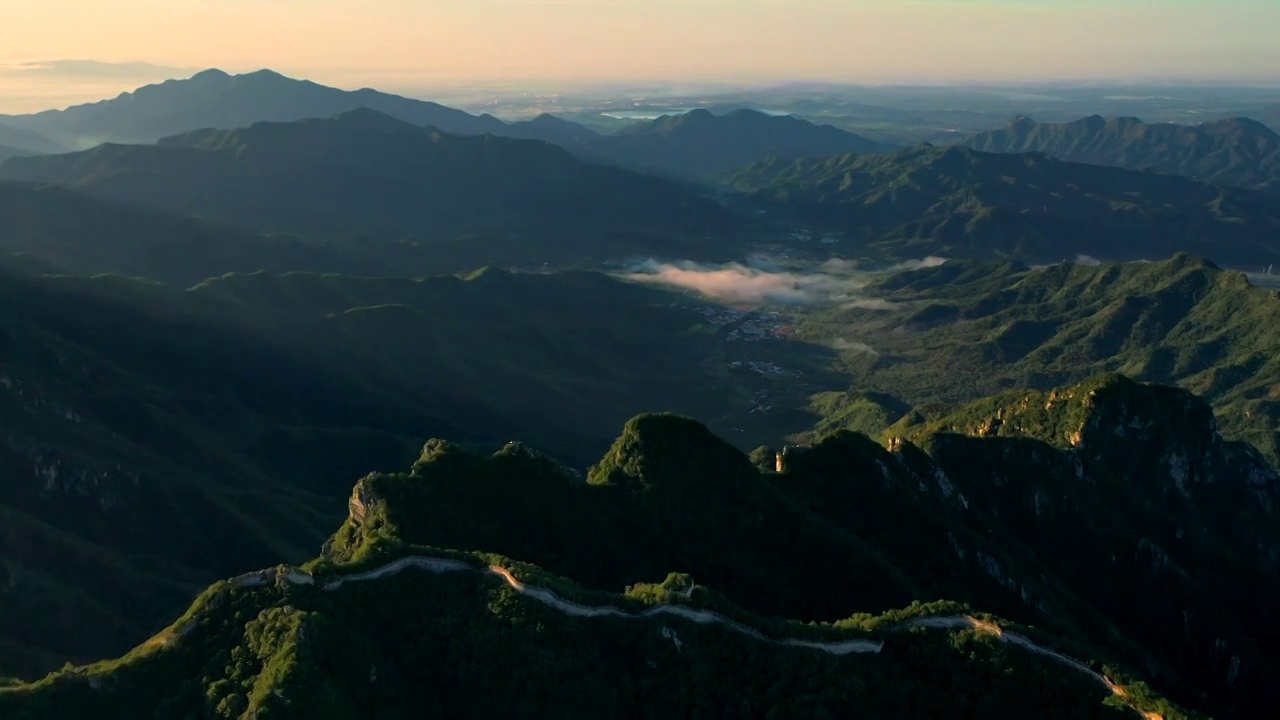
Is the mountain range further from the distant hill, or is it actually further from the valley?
the distant hill

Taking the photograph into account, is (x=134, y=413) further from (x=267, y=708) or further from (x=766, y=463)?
(x=267, y=708)

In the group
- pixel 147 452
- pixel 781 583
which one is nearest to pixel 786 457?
pixel 781 583

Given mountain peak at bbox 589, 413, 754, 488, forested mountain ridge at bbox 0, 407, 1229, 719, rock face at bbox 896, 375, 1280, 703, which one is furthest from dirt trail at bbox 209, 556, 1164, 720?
rock face at bbox 896, 375, 1280, 703

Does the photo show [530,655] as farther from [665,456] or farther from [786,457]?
[786,457]

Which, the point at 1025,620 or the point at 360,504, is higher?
the point at 360,504

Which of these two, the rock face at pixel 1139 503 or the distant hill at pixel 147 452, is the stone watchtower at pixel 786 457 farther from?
the distant hill at pixel 147 452

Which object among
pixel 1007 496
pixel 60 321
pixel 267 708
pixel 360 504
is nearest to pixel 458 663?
pixel 267 708
